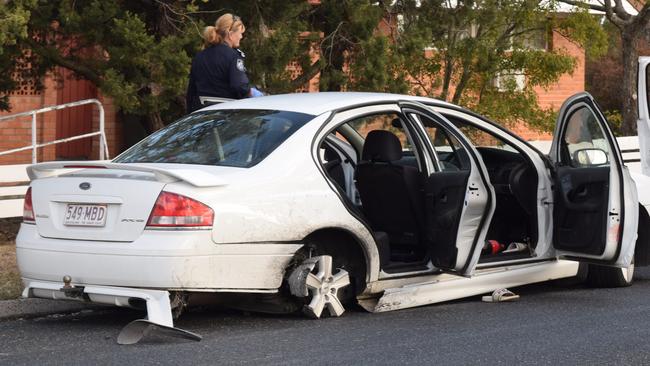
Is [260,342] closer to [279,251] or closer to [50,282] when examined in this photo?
[279,251]

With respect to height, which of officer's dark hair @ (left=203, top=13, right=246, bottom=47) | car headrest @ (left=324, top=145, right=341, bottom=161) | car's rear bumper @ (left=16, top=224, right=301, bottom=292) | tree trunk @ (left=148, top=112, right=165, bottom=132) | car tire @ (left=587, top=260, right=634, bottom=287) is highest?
officer's dark hair @ (left=203, top=13, right=246, bottom=47)

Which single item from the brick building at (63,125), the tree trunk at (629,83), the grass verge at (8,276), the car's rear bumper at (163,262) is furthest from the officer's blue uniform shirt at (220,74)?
the tree trunk at (629,83)

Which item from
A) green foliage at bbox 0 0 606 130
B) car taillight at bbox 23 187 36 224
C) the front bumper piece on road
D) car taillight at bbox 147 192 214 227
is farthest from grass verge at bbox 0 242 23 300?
car taillight at bbox 147 192 214 227

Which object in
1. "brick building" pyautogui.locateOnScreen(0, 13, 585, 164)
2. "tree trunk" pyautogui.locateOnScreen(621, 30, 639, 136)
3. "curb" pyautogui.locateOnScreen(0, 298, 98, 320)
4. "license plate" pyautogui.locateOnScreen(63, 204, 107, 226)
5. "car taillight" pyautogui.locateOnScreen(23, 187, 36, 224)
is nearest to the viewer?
"license plate" pyautogui.locateOnScreen(63, 204, 107, 226)

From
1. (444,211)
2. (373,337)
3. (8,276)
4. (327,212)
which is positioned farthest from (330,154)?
(8,276)

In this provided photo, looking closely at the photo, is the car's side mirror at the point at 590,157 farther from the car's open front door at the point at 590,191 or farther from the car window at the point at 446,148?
the car window at the point at 446,148

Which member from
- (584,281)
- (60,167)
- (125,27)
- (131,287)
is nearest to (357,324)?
(131,287)

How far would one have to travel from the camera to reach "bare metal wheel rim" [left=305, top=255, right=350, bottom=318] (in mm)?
7648

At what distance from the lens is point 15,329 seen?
761cm

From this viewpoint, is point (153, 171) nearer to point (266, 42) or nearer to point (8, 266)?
point (8, 266)

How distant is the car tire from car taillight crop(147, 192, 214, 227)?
3.79m

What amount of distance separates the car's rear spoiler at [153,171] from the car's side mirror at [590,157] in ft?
10.1

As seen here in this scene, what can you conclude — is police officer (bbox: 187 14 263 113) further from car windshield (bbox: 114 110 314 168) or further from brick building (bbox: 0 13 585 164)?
brick building (bbox: 0 13 585 164)

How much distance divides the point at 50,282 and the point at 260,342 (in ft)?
4.24
